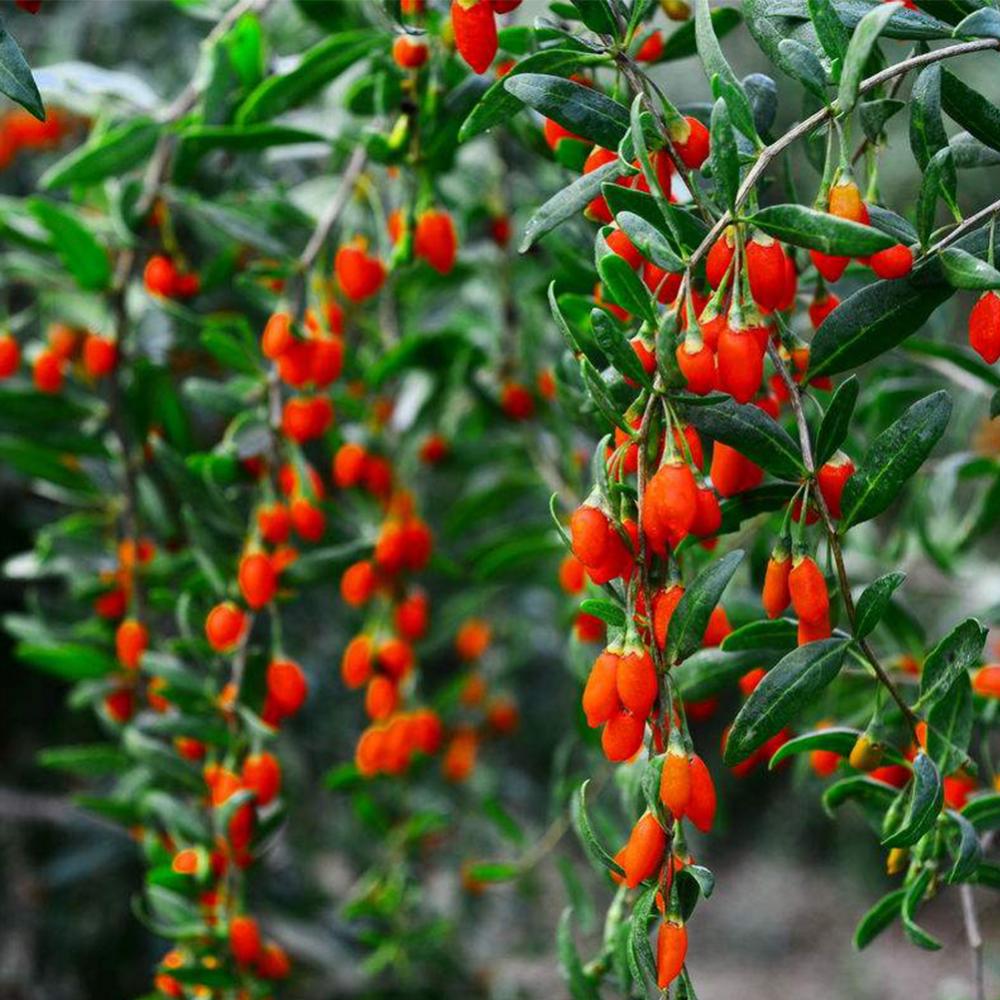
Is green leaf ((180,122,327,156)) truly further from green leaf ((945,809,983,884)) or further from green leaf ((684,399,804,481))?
green leaf ((945,809,983,884))

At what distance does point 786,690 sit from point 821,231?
1.03ft

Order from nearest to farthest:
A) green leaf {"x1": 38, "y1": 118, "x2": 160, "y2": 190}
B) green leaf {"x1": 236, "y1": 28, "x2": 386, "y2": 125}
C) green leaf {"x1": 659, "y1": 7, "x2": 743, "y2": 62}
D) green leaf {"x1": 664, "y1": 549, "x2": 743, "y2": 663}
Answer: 1. green leaf {"x1": 664, "y1": 549, "x2": 743, "y2": 663}
2. green leaf {"x1": 659, "y1": 7, "x2": 743, "y2": 62}
3. green leaf {"x1": 236, "y1": 28, "x2": 386, "y2": 125}
4. green leaf {"x1": 38, "y1": 118, "x2": 160, "y2": 190}

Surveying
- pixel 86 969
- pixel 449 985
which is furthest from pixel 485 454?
pixel 86 969

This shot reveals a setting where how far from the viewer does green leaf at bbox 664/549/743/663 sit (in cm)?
86

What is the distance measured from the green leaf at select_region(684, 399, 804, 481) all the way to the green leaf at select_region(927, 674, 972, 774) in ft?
0.90

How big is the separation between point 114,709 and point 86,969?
1067 mm

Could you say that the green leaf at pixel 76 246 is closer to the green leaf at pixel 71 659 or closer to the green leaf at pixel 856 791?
the green leaf at pixel 71 659

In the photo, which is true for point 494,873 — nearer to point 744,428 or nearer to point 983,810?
point 983,810

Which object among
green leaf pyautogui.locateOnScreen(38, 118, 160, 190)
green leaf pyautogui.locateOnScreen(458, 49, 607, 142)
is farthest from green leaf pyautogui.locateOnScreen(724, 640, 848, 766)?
green leaf pyautogui.locateOnScreen(38, 118, 160, 190)

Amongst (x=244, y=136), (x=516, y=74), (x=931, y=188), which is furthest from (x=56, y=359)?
(x=931, y=188)

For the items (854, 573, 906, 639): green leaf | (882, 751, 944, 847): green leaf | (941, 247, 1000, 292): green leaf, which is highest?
(941, 247, 1000, 292): green leaf

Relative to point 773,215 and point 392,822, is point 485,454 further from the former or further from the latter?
point 773,215

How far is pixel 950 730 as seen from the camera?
106 cm

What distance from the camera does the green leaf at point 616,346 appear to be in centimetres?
82
